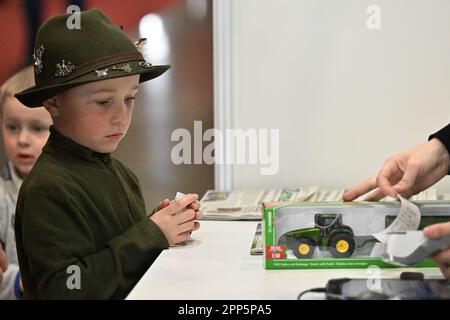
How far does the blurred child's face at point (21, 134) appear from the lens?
176 cm

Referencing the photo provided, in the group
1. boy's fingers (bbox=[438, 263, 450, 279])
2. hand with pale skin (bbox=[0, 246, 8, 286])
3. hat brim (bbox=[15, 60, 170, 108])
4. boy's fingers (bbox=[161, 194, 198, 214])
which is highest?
hat brim (bbox=[15, 60, 170, 108])

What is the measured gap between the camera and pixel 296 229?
35.7 inches

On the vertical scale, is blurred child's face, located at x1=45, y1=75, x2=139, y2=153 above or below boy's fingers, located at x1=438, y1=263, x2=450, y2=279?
above

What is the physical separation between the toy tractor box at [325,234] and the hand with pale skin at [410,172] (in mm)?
134

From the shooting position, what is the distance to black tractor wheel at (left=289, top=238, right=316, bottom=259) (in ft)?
2.98

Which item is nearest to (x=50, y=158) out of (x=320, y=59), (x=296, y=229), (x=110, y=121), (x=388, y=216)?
(x=110, y=121)

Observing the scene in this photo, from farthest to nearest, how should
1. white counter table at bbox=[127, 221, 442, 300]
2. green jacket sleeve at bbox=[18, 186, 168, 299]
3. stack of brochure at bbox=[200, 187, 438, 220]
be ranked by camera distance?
stack of brochure at bbox=[200, 187, 438, 220]
green jacket sleeve at bbox=[18, 186, 168, 299]
white counter table at bbox=[127, 221, 442, 300]

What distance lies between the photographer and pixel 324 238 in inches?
35.6

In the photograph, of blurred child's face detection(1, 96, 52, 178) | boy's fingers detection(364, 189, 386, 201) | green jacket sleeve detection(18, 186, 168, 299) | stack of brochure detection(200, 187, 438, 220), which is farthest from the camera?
blurred child's face detection(1, 96, 52, 178)

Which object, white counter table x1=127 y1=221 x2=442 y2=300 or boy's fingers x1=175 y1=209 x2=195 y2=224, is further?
boy's fingers x1=175 y1=209 x2=195 y2=224

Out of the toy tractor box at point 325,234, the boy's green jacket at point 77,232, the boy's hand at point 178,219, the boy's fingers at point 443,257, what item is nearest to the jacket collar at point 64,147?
the boy's green jacket at point 77,232

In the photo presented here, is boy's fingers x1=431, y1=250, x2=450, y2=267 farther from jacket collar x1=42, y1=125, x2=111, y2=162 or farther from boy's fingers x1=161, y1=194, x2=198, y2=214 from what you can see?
jacket collar x1=42, y1=125, x2=111, y2=162

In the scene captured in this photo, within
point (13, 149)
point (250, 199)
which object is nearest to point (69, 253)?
point (250, 199)

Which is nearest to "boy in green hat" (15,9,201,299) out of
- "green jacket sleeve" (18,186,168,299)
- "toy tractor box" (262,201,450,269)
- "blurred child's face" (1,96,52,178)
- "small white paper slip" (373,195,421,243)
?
"green jacket sleeve" (18,186,168,299)
